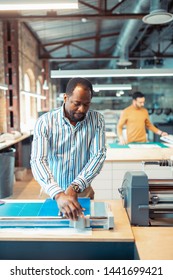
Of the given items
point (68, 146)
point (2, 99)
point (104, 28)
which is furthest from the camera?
point (104, 28)

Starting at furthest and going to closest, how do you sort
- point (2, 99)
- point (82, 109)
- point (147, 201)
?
1. point (2, 99)
2. point (82, 109)
3. point (147, 201)

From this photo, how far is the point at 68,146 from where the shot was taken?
1733 mm

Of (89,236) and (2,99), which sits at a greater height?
(2,99)

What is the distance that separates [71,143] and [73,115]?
196mm

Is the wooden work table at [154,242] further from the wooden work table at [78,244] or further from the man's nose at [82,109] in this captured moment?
the man's nose at [82,109]

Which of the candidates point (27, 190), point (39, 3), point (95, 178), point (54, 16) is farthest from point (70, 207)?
point (54, 16)

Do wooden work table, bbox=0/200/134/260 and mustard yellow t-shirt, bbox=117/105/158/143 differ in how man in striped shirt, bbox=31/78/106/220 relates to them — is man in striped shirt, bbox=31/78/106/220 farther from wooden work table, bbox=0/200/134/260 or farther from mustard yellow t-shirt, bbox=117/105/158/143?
mustard yellow t-shirt, bbox=117/105/158/143

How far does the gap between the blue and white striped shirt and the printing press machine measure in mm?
265

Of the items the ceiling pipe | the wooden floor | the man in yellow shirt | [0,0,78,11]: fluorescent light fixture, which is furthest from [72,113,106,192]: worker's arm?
the ceiling pipe

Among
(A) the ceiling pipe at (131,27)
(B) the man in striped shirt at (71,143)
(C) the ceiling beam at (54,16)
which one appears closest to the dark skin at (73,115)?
(B) the man in striped shirt at (71,143)

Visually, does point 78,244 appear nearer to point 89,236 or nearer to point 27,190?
point 89,236

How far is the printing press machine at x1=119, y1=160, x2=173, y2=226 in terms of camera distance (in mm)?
1439

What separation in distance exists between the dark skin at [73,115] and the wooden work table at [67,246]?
0.12 metres

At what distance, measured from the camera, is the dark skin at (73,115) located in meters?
1.33
